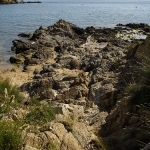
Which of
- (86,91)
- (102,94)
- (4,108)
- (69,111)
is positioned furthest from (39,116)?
(86,91)

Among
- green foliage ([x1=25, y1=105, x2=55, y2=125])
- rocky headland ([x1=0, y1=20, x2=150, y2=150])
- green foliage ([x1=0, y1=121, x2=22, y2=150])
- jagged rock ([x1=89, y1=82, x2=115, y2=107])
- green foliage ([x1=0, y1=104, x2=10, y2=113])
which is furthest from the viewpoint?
jagged rock ([x1=89, y1=82, x2=115, y2=107])

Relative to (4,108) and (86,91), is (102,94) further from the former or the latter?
A: (4,108)

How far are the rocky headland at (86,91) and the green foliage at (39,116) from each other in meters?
0.30

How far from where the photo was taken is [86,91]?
1709 centimetres

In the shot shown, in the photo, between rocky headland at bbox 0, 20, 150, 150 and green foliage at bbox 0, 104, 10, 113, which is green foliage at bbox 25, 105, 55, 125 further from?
green foliage at bbox 0, 104, 10, 113

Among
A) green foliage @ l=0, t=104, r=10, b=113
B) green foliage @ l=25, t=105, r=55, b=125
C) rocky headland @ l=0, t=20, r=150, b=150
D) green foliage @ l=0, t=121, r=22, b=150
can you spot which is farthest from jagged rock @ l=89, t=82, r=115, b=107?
green foliage @ l=0, t=121, r=22, b=150

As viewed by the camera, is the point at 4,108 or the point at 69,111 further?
the point at 69,111

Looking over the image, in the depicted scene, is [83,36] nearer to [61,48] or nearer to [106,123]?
[61,48]

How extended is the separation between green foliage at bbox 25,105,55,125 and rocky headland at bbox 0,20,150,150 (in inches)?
11.8

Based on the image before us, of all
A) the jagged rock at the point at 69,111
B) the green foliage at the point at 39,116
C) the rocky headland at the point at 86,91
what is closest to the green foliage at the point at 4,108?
the green foliage at the point at 39,116

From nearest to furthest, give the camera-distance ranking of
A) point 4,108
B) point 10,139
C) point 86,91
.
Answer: point 10,139, point 4,108, point 86,91

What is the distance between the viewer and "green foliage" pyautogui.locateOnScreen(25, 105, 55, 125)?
846 centimetres

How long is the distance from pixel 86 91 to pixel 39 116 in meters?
8.50

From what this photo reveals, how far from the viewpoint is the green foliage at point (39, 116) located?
27.8 ft
